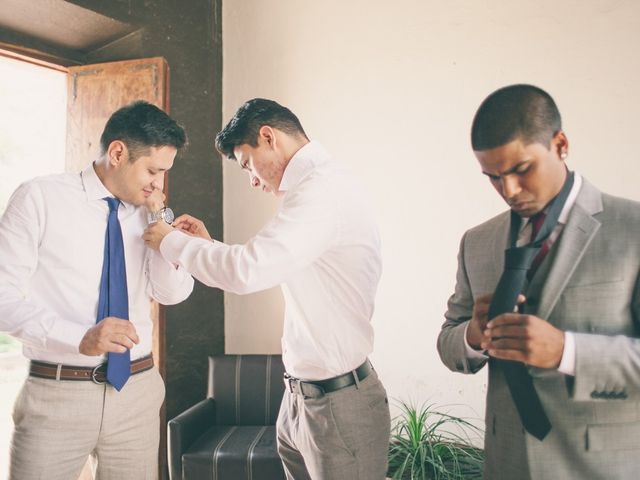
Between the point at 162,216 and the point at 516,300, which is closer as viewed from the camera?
the point at 516,300

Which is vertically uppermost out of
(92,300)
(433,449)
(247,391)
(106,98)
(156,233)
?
(106,98)

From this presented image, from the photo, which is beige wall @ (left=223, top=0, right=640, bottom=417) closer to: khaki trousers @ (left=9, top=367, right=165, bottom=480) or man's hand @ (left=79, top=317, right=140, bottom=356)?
khaki trousers @ (left=9, top=367, right=165, bottom=480)

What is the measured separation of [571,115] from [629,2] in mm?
625

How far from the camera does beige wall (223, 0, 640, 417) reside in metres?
2.66

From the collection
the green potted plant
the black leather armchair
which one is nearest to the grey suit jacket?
the green potted plant

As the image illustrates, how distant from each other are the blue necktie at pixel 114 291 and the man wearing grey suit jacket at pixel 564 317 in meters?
1.06

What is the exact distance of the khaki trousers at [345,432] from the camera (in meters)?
1.46

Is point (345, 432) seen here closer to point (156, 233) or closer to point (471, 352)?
point (471, 352)

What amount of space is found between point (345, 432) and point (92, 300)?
0.89 metres

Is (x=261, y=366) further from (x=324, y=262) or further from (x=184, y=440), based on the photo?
(x=324, y=262)

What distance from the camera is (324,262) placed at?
1528 millimetres

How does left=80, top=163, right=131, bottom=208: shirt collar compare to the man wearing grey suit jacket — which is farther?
left=80, top=163, right=131, bottom=208: shirt collar

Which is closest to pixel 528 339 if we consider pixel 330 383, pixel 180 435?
pixel 330 383

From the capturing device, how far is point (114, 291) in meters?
1.58
